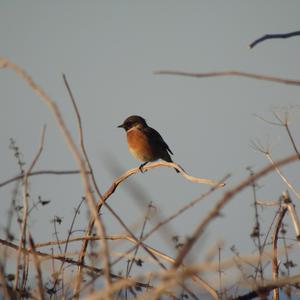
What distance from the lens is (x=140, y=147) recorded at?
9.07m

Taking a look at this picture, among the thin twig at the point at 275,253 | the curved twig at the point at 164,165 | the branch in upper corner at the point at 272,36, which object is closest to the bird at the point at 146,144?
the curved twig at the point at 164,165

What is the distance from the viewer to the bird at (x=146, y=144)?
9055 mm

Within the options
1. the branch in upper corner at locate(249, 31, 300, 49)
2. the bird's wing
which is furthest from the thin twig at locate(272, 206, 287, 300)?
the bird's wing

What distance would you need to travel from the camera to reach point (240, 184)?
82 cm

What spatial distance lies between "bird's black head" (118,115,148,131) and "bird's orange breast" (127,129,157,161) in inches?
20.8

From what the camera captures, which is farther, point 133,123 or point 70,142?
point 133,123

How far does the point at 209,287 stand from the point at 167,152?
25.7 ft

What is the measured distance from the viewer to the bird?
9055 mm

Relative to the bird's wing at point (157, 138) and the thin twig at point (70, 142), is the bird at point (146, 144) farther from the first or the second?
the thin twig at point (70, 142)

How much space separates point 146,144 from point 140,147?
128 millimetres

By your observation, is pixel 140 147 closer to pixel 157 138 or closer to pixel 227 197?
pixel 157 138

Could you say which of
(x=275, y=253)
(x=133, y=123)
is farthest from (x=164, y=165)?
(x=133, y=123)

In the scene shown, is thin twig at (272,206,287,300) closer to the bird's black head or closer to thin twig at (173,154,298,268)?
thin twig at (173,154,298,268)

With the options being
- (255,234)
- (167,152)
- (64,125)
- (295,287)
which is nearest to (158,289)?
(64,125)
